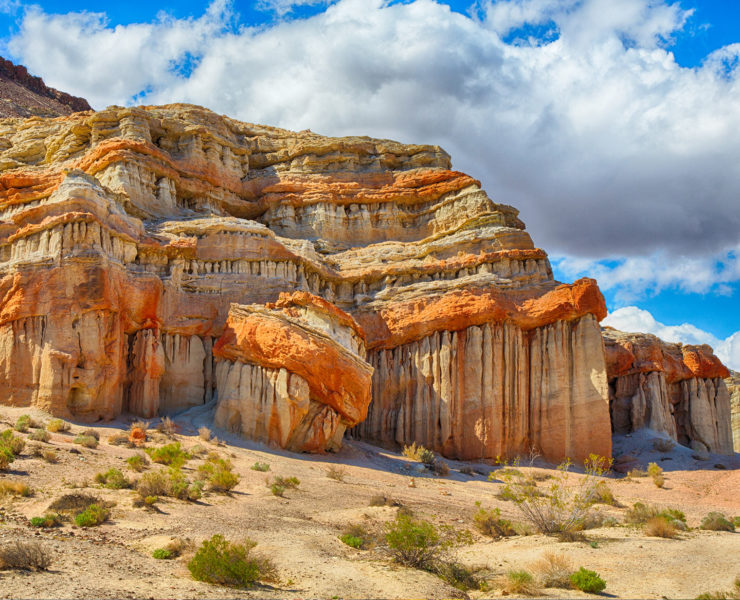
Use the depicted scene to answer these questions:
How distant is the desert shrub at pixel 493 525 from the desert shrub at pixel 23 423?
1481cm

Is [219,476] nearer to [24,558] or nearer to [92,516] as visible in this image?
[92,516]

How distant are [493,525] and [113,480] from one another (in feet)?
32.9

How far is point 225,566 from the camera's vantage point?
11648 millimetres

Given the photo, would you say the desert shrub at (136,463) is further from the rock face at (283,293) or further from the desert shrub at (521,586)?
the desert shrub at (521,586)

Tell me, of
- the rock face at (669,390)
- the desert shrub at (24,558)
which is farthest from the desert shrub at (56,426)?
the rock face at (669,390)

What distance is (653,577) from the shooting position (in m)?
13.5

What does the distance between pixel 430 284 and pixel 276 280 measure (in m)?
Result: 8.88

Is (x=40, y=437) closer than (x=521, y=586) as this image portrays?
No

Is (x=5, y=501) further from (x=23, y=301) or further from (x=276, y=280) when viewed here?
(x=276, y=280)

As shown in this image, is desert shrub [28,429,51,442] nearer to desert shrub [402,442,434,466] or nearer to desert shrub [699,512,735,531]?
desert shrub [402,442,434,466]

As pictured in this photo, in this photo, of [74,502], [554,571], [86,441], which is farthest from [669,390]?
[74,502]

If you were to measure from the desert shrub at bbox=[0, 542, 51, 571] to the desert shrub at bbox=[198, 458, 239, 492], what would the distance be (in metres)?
7.95

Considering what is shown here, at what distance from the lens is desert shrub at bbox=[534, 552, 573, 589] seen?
42.6ft

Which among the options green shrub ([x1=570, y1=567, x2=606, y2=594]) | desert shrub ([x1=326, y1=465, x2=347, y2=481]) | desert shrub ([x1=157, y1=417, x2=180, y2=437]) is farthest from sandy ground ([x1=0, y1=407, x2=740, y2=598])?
desert shrub ([x1=157, y1=417, x2=180, y2=437])
